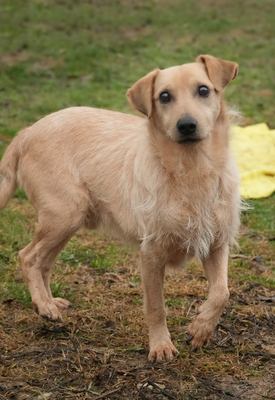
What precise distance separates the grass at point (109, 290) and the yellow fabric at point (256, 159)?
0.23m

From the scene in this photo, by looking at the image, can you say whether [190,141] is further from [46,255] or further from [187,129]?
[46,255]

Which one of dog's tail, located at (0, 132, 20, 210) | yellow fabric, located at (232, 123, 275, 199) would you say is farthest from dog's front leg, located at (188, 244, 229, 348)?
yellow fabric, located at (232, 123, 275, 199)

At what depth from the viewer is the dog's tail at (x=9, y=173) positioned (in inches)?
184

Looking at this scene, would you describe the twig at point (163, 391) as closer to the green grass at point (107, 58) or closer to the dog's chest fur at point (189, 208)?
the dog's chest fur at point (189, 208)

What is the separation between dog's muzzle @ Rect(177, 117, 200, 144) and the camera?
134 inches

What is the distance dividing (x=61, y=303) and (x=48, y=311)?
1.08ft

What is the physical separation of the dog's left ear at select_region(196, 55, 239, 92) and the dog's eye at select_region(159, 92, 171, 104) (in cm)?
32

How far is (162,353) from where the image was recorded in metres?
3.66

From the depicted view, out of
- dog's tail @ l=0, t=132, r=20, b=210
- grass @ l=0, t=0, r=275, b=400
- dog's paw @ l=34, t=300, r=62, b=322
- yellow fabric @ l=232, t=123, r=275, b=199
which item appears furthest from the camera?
yellow fabric @ l=232, t=123, r=275, b=199

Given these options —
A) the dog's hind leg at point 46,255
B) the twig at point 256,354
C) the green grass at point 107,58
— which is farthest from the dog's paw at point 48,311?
the twig at point 256,354

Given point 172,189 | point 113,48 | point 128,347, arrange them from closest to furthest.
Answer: point 172,189
point 128,347
point 113,48

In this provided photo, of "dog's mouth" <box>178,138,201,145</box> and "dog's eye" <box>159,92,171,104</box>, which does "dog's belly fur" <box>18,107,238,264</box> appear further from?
"dog's eye" <box>159,92,171,104</box>

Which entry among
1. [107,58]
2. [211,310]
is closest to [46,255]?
[211,310]

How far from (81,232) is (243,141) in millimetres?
2821
